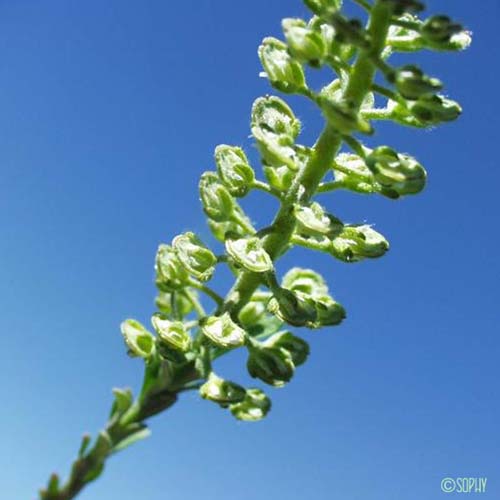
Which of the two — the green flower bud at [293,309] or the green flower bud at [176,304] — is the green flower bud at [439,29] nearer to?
the green flower bud at [293,309]

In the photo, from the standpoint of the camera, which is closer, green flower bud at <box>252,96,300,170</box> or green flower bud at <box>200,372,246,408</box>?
green flower bud at <box>252,96,300,170</box>

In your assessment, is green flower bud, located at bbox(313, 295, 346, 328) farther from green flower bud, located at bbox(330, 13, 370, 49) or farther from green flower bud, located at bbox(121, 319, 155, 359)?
green flower bud, located at bbox(330, 13, 370, 49)

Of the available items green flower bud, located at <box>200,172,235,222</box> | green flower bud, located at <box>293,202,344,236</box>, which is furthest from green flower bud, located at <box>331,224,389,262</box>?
green flower bud, located at <box>200,172,235,222</box>

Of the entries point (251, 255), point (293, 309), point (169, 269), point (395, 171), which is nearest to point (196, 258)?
point (169, 269)

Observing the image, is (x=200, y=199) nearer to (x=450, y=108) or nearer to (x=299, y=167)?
(x=299, y=167)

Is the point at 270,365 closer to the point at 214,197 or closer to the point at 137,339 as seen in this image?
the point at 137,339

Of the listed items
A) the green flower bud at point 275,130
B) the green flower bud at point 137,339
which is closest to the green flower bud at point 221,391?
the green flower bud at point 137,339
